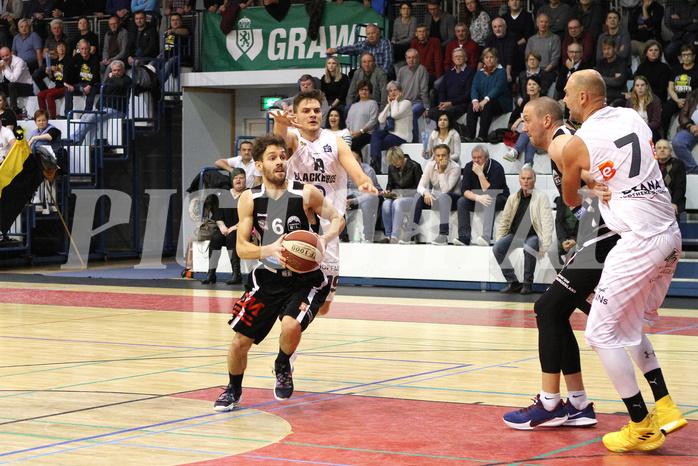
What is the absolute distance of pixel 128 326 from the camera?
1039cm

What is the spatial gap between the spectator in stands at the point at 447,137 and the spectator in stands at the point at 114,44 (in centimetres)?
885

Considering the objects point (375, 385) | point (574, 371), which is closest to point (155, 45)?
→ point (375, 385)

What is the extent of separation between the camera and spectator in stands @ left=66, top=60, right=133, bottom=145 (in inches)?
778

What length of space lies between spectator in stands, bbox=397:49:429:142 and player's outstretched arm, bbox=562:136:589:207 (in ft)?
38.6

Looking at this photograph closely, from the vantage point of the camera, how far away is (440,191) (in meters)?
14.7

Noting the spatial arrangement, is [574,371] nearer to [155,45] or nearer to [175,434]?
[175,434]

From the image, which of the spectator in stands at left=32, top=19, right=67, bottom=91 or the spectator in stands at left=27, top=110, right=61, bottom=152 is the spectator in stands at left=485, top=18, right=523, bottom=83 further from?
the spectator in stands at left=32, top=19, right=67, bottom=91

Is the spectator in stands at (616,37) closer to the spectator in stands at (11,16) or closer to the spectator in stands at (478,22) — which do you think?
the spectator in stands at (478,22)

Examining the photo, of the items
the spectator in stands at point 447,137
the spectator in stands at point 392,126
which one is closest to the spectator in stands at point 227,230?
the spectator in stands at point 392,126

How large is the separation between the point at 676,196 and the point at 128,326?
7.99 metres

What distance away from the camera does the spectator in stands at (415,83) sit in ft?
55.3

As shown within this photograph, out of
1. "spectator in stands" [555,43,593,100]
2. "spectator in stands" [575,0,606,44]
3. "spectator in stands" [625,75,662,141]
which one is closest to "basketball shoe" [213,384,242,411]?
"spectator in stands" [625,75,662,141]

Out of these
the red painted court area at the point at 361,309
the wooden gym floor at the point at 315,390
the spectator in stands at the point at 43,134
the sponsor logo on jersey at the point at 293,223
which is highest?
the spectator in stands at the point at 43,134

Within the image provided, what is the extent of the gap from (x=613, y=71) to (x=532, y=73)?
4.34 ft
